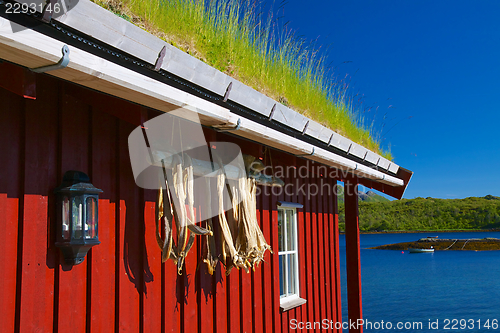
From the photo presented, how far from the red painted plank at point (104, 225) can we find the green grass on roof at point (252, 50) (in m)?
0.63

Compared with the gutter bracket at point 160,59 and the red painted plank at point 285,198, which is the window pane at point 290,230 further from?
the gutter bracket at point 160,59

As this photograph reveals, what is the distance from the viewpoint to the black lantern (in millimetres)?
2012

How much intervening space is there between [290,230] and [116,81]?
3214 millimetres

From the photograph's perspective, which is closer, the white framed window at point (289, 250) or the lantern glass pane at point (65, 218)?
the lantern glass pane at point (65, 218)

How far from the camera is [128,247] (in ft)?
7.93

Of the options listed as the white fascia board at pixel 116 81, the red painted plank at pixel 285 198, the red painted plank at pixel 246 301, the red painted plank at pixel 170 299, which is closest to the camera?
the white fascia board at pixel 116 81

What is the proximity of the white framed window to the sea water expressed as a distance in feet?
60.3

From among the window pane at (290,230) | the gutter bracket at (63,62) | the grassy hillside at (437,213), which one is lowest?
the grassy hillside at (437,213)

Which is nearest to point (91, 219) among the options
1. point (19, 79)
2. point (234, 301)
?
point (19, 79)

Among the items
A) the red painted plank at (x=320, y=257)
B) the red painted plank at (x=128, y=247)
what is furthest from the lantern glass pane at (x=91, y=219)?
the red painted plank at (x=320, y=257)

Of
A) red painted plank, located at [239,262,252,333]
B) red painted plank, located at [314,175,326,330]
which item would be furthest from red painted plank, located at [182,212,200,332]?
red painted plank, located at [314,175,326,330]

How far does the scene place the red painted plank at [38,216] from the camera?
1903mm

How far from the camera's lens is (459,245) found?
59281mm

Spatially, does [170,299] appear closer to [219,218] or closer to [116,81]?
[219,218]
